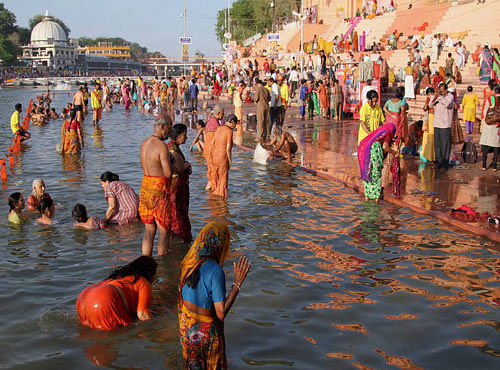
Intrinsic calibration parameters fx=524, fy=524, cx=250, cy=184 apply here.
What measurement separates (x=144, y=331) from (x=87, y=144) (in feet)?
43.2

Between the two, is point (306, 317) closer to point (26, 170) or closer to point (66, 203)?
point (66, 203)

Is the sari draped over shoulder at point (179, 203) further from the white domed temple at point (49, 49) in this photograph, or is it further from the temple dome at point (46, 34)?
the temple dome at point (46, 34)

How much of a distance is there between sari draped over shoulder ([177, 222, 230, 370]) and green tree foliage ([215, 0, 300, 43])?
2416 inches

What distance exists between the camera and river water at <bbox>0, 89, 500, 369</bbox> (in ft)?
14.5

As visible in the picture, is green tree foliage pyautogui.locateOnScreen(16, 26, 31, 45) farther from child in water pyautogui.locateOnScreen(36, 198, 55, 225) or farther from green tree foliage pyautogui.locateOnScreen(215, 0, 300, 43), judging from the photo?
child in water pyautogui.locateOnScreen(36, 198, 55, 225)

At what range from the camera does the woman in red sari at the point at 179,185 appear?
6.38 metres

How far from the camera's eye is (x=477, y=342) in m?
4.47

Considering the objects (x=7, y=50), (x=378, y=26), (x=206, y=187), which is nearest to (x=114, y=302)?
(x=206, y=187)

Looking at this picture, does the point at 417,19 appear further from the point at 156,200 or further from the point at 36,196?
the point at 156,200

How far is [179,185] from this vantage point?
21.8 ft

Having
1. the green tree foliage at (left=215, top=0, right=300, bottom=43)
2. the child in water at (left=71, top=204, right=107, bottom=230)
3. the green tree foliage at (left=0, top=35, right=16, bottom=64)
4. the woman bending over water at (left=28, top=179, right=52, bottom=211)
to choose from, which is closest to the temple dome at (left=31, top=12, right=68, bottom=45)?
the green tree foliage at (left=0, top=35, right=16, bottom=64)

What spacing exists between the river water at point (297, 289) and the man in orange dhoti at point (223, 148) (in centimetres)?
57

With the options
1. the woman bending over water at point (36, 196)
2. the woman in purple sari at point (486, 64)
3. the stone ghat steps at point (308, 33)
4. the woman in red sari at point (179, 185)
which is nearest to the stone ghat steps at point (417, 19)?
the woman in purple sari at point (486, 64)

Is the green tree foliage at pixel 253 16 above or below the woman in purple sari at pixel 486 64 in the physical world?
above
